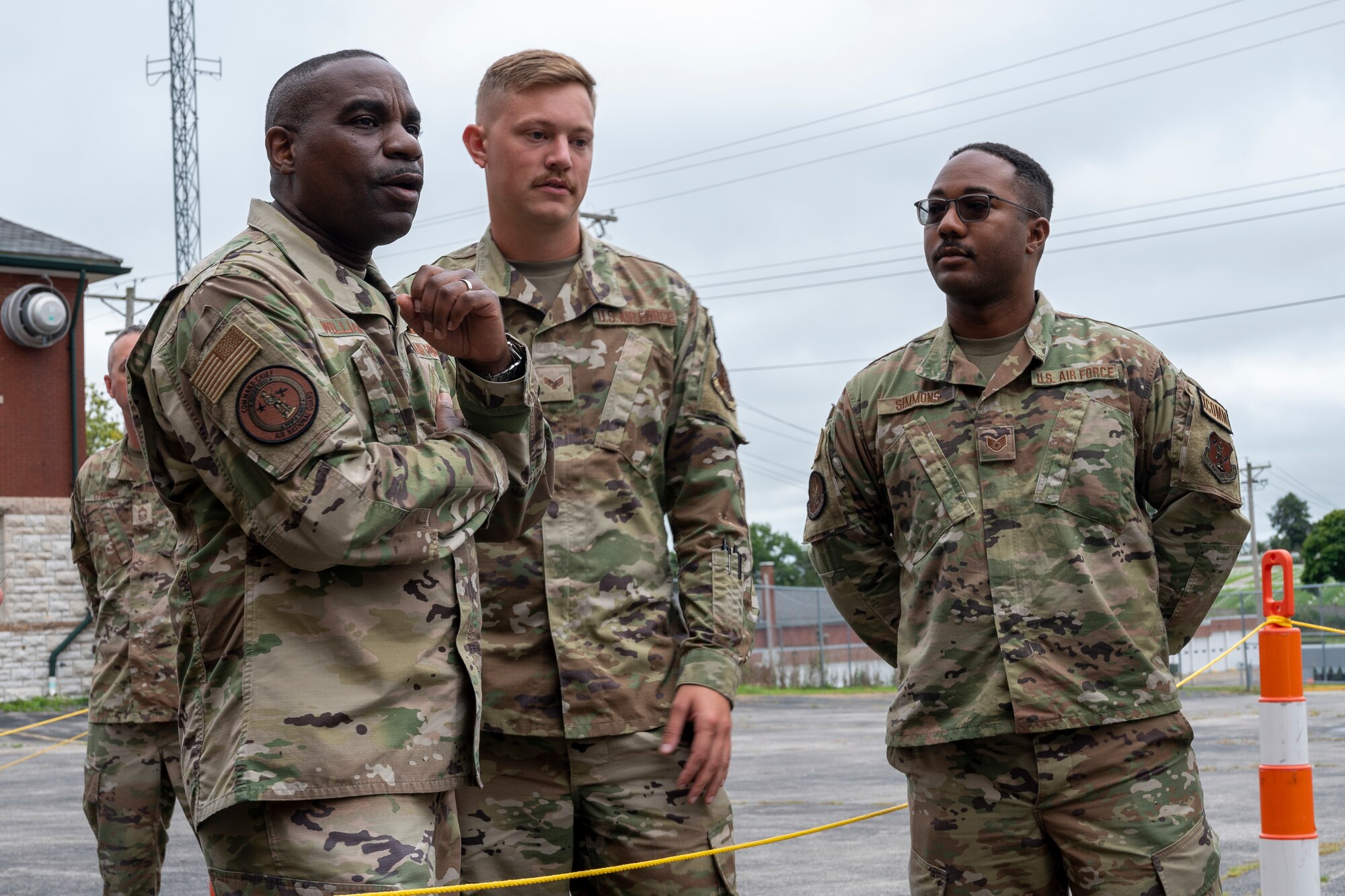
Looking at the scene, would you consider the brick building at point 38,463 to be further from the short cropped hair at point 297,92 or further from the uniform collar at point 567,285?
the short cropped hair at point 297,92

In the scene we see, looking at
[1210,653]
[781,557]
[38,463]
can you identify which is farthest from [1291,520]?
[38,463]

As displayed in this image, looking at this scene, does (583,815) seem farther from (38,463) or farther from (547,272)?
(38,463)

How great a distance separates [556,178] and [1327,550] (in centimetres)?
5376

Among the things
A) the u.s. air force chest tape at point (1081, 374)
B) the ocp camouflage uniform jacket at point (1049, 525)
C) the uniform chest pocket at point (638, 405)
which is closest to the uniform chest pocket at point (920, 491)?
the ocp camouflage uniform jacket at point (1049, 525)

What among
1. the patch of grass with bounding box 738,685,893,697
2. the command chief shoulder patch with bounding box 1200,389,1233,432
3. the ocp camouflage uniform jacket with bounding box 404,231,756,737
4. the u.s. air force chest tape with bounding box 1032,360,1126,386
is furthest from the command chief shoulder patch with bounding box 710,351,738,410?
the patch of grass with bounding box 738,685,893,697

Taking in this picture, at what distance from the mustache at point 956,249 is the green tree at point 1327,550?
51239 mm

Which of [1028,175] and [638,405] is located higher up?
[1028,175]

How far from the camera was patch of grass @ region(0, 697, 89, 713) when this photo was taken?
23.3 metres

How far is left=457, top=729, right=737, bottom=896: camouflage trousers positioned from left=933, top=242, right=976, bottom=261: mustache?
5.19ft

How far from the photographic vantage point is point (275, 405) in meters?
2.65

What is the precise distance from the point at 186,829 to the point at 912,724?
7.26 m

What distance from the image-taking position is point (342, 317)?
115 inches

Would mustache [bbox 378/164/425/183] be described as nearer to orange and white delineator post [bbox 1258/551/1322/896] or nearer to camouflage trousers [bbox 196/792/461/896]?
camouflage trousers [bbox 196/792/461/896]

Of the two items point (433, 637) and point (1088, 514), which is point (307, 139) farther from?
point (1088, 514)
